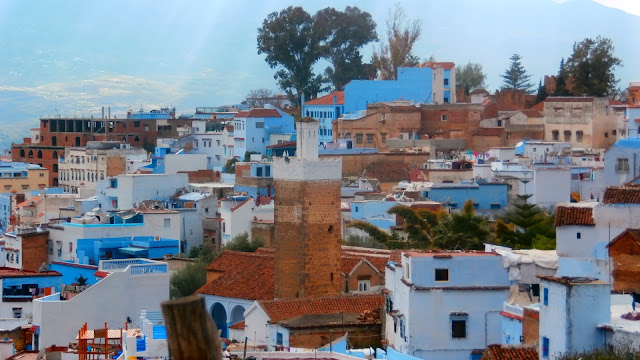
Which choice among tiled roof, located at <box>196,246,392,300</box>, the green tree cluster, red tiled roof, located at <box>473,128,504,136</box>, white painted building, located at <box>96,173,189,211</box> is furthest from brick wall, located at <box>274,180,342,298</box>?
red tiled roof, located at <box>473,128,504,136</box>

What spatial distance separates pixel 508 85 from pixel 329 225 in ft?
133

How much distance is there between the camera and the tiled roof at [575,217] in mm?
21609

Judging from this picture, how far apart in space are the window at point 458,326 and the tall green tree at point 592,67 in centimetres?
2951

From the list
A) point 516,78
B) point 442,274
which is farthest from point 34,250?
point 516,78

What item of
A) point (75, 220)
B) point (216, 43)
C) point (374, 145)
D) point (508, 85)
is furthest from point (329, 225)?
point (216, 43)

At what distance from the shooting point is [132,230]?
35.4m

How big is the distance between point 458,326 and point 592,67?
1199 inches

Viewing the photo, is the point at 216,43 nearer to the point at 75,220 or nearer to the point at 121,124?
the point at 121,124

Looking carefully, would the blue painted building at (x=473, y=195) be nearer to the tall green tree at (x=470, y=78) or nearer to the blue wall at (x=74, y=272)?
the blue wall at (x=74, y=272)

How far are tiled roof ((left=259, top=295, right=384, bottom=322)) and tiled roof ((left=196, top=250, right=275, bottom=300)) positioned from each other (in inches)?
137

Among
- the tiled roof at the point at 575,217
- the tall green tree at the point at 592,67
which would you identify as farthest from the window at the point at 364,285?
the tall green tree at the point at 592,67

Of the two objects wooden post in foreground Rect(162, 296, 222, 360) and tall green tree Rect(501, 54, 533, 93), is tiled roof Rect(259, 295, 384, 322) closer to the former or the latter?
wooden post in foreground Rect(162, 296, 222, 360)

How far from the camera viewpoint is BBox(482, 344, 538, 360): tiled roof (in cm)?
1647

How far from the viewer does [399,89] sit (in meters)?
55.0
